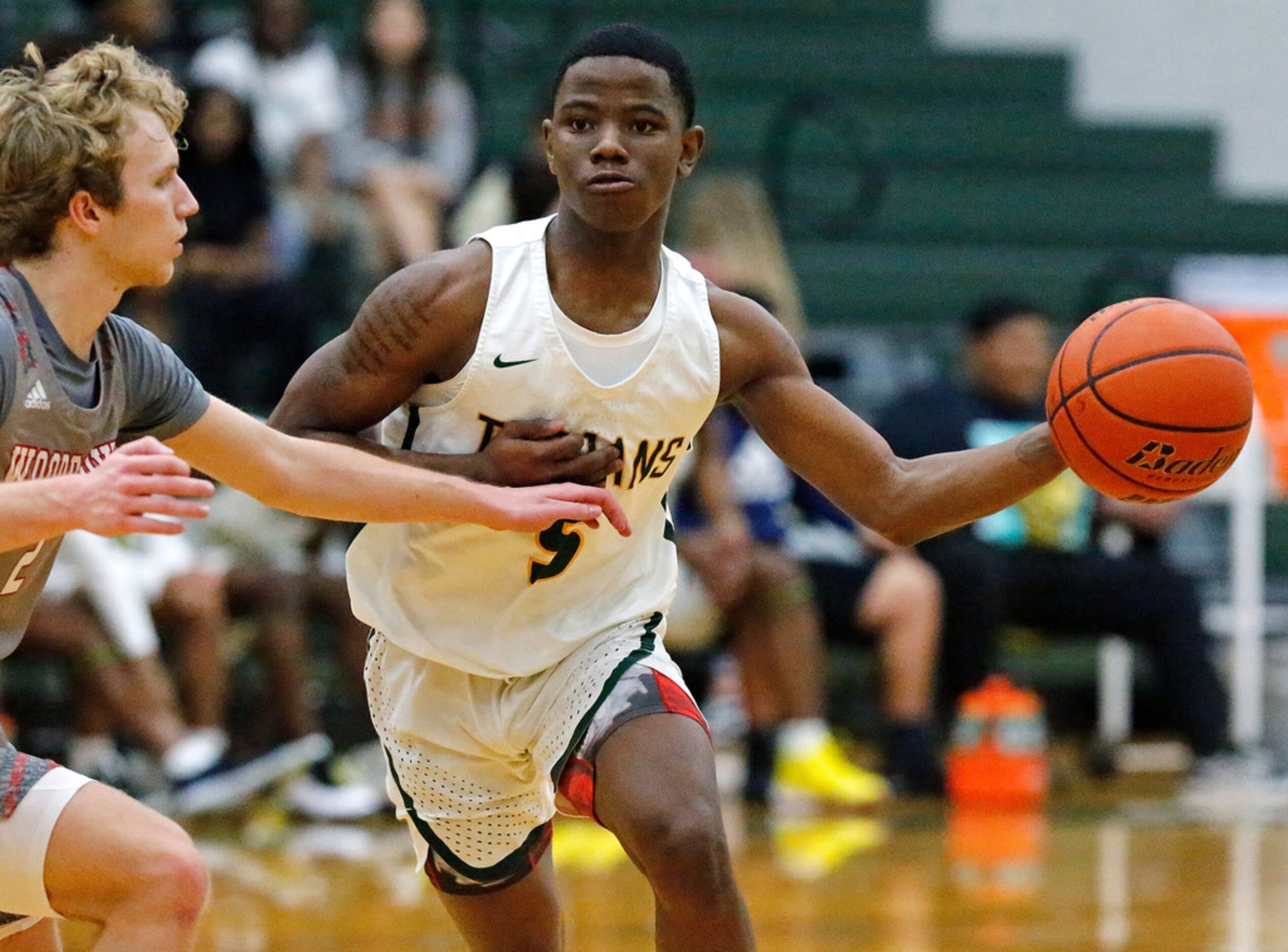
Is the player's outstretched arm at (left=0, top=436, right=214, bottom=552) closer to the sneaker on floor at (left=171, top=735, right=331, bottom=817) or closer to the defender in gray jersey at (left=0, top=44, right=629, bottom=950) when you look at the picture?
the defender in gray jersey at (left=0, top=44, right=629, bottom=950)

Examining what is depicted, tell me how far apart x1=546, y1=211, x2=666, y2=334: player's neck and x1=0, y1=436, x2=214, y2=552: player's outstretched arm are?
1.05m

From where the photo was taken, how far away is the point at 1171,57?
38.4ft

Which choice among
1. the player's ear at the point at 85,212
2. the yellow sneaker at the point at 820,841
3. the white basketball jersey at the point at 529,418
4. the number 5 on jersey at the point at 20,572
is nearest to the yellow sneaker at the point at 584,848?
the yellow sneaker at the point at 820,841

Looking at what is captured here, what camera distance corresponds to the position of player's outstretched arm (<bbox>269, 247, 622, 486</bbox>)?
3.46m

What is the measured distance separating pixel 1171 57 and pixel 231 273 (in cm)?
639

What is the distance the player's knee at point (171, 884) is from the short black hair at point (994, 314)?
5.57 meters

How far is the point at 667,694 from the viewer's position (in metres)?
3.43

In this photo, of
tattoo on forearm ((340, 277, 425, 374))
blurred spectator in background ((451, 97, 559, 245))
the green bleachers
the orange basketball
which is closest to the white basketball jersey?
tattoo on forearm ((340, 277, 425, 374))

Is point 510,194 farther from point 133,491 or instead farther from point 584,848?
point 133,491

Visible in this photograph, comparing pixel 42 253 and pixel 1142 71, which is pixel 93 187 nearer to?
pixel 42 253

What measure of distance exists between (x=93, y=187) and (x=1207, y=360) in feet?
6.27

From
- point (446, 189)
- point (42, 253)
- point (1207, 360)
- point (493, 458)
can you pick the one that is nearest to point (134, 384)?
point (42, 253)

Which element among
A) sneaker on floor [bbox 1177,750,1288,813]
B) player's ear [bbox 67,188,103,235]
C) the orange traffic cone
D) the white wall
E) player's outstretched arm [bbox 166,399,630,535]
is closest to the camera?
player's ear [bbox 67,188,103,235]

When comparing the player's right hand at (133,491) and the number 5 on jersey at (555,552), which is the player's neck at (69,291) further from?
the number 5 on jersey at (555,552)
